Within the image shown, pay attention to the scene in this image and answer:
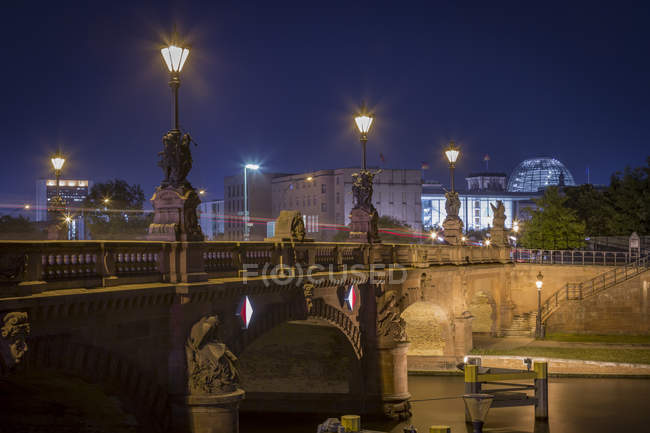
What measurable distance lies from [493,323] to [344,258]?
3196 centimetres

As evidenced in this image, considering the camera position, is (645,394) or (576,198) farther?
(576,198)

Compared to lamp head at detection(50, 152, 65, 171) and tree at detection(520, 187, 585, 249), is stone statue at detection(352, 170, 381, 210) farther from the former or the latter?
tree at detection(520, 187, 585, 249)

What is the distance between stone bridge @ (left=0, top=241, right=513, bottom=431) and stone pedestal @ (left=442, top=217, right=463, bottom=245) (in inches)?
285

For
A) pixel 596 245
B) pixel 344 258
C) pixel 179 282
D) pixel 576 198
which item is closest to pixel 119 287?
pixel 179 282

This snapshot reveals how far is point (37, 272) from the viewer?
46.2 feet

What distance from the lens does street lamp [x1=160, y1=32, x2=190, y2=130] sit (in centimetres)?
1808

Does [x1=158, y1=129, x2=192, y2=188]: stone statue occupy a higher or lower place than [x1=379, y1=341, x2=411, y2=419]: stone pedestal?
higher

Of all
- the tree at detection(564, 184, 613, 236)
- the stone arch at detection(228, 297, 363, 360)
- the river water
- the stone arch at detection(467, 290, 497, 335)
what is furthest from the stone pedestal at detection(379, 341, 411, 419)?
the tree at detection(564, 184, 613, 236)

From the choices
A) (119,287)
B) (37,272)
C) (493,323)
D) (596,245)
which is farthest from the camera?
(596,245)

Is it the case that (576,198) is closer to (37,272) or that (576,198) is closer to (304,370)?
(304,370)

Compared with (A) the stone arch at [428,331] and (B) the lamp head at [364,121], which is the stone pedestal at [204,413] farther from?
(A) the stone arch at [428,331]

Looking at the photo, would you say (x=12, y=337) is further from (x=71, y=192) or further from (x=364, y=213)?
(x=71, y=192)

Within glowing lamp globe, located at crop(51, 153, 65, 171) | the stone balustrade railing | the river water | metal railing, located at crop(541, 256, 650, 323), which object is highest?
glowing lamp globe, located at crop(51, 153, 65, 171)

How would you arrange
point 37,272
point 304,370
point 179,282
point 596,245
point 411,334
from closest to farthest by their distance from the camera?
point 37,272 < point 179,282 < point 304,370 < point 411,334 < point 596,245
